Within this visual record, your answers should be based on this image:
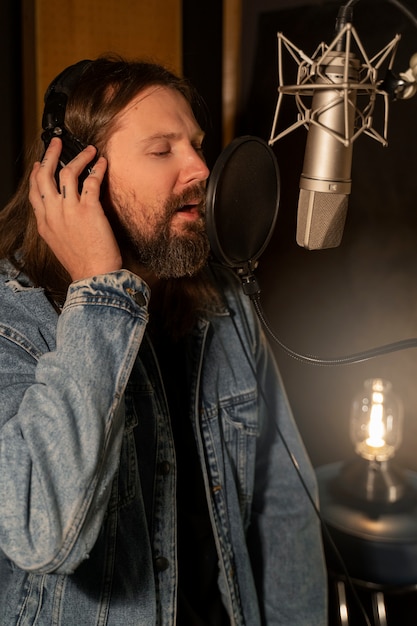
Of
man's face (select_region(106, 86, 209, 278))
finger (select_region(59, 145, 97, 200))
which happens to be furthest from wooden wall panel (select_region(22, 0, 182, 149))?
finger (select_region(59, 145, 97, 200))

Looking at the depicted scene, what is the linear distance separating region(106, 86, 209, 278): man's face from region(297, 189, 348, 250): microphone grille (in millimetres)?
401

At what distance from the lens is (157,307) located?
4.75 ft

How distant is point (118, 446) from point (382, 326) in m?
0.88

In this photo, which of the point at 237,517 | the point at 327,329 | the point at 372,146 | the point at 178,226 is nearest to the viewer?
the point at 178,226

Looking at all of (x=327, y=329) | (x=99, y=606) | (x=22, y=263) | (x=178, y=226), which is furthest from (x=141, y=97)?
(x=99, y=606)

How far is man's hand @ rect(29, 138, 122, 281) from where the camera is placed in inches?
41.6

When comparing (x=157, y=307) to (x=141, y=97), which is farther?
(x=157, y=307)

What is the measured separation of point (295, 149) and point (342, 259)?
31 cm

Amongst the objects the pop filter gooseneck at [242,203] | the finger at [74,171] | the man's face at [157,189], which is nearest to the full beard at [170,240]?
the man's face at [157,189]

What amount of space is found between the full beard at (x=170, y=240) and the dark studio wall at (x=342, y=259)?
549 mm

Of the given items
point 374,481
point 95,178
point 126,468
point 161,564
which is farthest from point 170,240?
point 374,481

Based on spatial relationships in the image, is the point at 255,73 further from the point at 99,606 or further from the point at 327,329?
the point at 99,606

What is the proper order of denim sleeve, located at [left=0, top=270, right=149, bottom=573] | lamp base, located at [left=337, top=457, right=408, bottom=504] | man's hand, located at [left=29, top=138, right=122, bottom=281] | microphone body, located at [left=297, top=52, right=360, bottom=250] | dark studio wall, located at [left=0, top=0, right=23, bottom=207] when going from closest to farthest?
1. microphone body, located at [left=297, top=52, right=360, bottom=250]
2. denim sleeve, located at [left=0, top=270, right=149, bottom=573]
3. man's hand, located at [left=29, top=138, right=122, bottom=281]
4. lamp base, located at [left=337, top=457, right=408, bottom=504]
5. dark studio wall, located at [left=0, top=0, right=23, bottom=207]

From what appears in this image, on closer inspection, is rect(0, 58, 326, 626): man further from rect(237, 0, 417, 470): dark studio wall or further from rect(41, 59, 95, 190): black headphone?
rect(237, 0, 417, 470): dark studio wall
